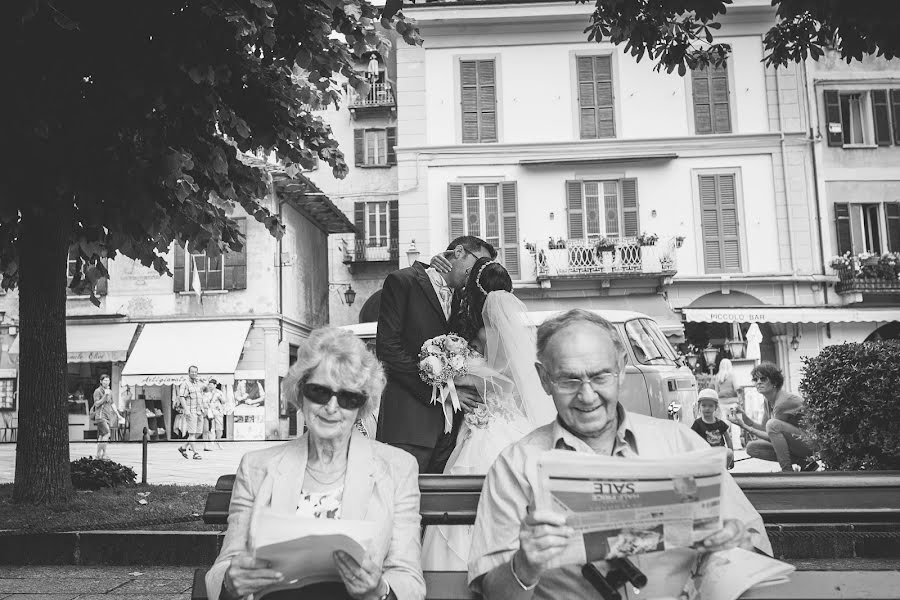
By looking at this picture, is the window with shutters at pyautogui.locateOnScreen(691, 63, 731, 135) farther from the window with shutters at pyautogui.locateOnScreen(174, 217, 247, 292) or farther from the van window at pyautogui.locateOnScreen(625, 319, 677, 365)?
the window with shutters at pyautogui.locateOnScreen(174, 217, 247, 292)

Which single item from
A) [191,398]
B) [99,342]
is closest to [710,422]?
[191,398]

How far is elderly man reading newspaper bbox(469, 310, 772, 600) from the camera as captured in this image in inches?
89.7

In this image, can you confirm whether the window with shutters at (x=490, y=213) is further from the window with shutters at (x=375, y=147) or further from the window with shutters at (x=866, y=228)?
the window with shutters at (x=866, y=228)

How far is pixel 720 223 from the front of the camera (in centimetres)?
2155

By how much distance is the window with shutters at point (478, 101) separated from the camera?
22203 mm

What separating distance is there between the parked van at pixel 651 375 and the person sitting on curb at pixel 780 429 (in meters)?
3.61

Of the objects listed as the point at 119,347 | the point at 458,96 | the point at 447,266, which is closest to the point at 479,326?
the point at 447,266

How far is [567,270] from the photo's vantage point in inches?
837

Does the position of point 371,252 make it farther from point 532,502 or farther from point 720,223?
point 532,502

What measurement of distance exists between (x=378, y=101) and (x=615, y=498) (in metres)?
27.9

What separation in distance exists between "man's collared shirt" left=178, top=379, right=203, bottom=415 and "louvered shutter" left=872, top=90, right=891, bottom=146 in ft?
63.4

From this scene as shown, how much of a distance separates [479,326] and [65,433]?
490cm

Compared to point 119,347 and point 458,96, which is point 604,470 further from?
point 119,347

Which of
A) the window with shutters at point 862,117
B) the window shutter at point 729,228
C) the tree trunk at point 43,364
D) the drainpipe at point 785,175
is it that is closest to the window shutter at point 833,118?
the window with shutters at point 862,117
